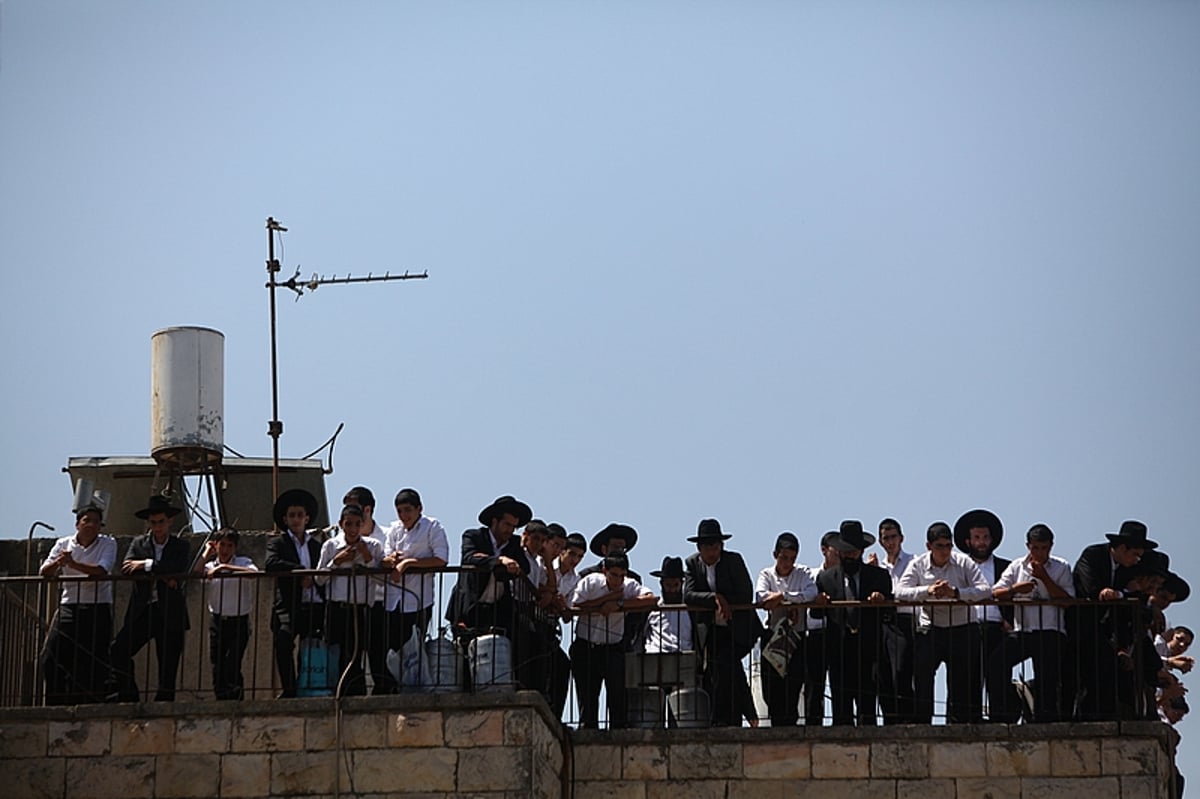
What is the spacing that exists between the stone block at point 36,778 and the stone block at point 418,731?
7.27ft

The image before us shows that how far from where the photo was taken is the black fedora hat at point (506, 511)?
50.4ft

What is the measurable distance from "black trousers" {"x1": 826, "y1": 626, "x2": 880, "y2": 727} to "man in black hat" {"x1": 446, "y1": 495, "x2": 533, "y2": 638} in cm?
222

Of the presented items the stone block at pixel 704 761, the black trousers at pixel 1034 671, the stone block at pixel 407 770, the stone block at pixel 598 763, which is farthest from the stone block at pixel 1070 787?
the stone block at pixel 407 770

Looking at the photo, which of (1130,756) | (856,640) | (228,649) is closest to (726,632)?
(856,640)

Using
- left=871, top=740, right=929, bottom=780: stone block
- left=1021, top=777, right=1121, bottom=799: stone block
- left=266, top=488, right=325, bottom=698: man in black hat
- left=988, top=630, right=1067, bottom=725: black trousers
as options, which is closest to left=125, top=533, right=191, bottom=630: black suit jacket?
left=266, top=488, right=325, bottom=698: man in black hat

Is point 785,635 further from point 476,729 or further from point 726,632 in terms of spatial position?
point 476,729

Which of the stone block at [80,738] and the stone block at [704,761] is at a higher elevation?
the stone block at [80,738]

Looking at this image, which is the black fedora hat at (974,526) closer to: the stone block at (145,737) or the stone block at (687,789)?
the stone block at (687,789)

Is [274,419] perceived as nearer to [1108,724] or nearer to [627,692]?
[627,692]

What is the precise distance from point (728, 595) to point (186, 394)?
516 cm

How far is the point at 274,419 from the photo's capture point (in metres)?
19.0

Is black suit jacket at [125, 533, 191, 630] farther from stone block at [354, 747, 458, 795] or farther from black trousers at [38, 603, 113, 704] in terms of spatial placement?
stone block at [354, 747, 458, 795]

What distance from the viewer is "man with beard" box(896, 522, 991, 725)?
1534cm

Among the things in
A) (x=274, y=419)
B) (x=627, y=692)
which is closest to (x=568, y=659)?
(x=627, y=692)
